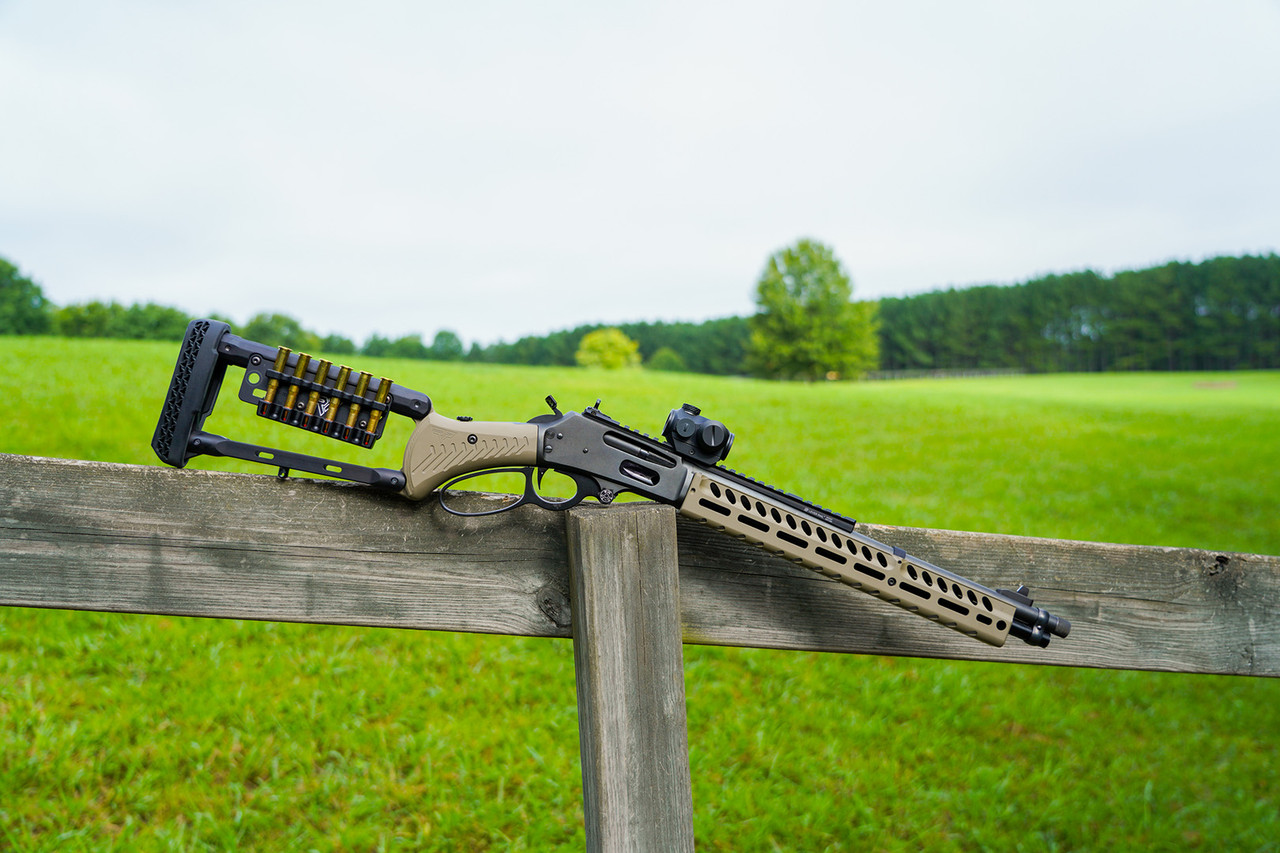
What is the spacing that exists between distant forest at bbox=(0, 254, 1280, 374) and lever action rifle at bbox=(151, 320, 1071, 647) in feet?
145

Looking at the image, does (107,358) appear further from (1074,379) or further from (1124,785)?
(1074,379)

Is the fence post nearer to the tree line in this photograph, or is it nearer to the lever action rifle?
the lever action rifle

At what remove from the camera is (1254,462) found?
39.7 feet

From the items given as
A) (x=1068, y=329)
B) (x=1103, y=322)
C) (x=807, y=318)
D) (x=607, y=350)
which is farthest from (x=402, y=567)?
(x=1068, y=329)

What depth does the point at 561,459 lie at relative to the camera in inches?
61.1

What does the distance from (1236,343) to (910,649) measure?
74.3 metres

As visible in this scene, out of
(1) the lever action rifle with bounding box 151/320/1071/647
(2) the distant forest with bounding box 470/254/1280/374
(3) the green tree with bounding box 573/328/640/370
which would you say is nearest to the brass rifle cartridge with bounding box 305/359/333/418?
(1) the lever action rifle with bounding box 151/320/1071/647

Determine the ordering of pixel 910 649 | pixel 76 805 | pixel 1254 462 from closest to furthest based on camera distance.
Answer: pixel 910 649 < pixel 76 805 < pixel 1254 462

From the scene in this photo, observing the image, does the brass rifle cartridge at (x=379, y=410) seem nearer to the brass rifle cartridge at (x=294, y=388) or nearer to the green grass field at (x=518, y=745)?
the brass rifle cartridge at (x=294, y=388)

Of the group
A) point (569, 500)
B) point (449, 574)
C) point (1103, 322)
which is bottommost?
point (449, 574)

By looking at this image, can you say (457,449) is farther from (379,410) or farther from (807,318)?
(807,318)

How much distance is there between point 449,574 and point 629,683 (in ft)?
1.52

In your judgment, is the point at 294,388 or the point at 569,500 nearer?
the point at 294,388

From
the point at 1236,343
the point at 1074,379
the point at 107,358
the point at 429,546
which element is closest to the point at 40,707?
the point at 429,546
